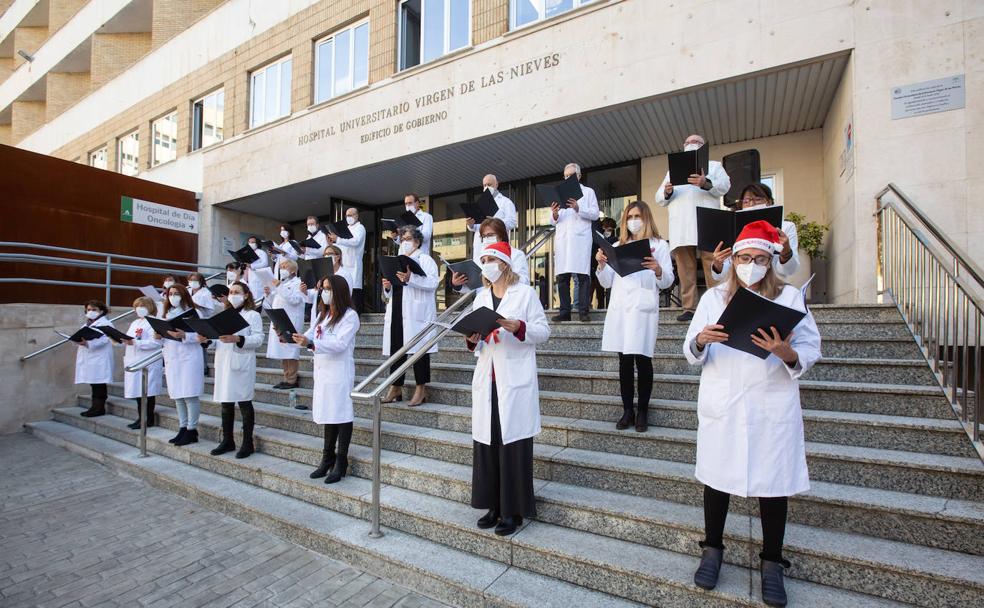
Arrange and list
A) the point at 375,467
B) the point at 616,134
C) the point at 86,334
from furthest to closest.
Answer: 1. the point at 616,134
2. the point at 86,334
3. the point at 375,467

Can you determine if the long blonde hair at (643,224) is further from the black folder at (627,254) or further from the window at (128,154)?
the window at (128,154)

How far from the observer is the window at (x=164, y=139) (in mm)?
15383

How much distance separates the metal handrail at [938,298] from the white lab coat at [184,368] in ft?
24.1

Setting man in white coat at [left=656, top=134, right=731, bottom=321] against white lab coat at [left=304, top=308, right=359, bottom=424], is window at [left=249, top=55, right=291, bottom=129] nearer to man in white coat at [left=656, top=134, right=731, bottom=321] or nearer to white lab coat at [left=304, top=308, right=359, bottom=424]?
white lab coat at [left=304, top=308, right=359, bottom=424]

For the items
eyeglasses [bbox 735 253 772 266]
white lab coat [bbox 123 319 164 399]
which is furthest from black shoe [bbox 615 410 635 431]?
white lab coat [bbox 123 319 164 399]

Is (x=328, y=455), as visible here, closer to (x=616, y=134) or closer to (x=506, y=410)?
(x=506, y=410)

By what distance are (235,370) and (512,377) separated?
3.57 m

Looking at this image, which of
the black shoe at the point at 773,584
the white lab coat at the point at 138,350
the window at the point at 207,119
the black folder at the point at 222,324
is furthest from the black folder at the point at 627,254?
the window at the point at 207,119

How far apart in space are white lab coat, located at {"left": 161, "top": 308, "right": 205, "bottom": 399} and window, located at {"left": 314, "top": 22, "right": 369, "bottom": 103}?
7.41 metres

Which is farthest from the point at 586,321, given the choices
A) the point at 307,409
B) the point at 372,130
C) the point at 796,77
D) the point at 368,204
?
the point at 368,204

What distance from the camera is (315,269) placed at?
599 centimetres

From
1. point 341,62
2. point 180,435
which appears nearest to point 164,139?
point 341,62

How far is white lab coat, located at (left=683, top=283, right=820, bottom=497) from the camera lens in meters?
2.55

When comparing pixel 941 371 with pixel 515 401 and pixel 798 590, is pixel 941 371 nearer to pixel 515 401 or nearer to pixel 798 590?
pixel 798 590
